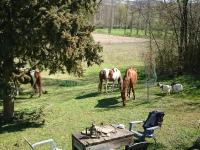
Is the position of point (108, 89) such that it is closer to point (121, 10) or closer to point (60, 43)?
point (60, 43)

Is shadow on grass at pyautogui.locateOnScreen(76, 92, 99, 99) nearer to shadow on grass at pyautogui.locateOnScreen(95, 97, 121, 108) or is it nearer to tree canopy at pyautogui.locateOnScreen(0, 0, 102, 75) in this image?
shadow on grass at pyautogui.locateOnScreen(95, 97, 121, 108)

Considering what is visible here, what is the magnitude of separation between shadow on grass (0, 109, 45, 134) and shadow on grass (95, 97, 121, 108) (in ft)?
10.5

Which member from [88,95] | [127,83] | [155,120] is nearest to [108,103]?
[127,83]

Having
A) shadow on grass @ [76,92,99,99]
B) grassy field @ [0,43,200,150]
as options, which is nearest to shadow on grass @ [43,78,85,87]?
grassy field @ [0,43,200,150]

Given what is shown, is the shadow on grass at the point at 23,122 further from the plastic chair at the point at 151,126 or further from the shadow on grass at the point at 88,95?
the plastic chair at the point at 151,126

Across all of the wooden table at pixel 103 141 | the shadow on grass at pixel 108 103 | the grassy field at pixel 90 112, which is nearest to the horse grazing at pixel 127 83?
the grassy field at pixel 90 112

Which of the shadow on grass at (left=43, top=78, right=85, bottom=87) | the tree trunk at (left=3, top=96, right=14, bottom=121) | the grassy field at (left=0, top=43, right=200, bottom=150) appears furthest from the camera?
the shadow on grass at (left=43, top=78, right=85, bottom=87)

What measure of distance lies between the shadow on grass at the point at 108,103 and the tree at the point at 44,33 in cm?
364

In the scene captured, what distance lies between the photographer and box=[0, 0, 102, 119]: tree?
1432 centimetres

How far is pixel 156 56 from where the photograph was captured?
29.6 metres

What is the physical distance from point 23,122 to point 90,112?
3.26m

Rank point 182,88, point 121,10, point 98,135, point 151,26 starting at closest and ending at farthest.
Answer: point 98,135 → point 182,88 → point 151,26 → point 121,10

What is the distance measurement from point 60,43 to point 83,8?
7.29 ft

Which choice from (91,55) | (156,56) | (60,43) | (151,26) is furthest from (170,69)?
(60,43)
